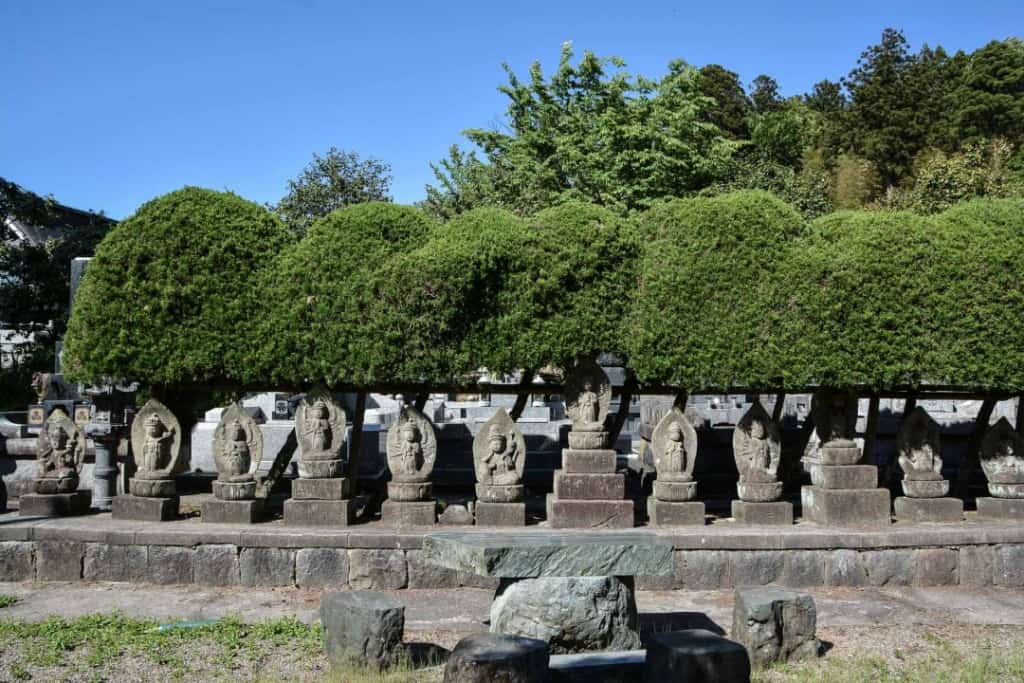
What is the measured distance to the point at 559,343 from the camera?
344 inches

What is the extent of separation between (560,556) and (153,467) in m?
5.07

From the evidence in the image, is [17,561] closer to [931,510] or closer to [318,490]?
[318,490]

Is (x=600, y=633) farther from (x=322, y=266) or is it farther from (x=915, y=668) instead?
(x=322, y=266)

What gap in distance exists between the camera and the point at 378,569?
8.43 meters

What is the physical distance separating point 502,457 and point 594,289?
193 cm

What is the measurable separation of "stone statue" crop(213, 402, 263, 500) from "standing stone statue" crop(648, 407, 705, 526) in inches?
161

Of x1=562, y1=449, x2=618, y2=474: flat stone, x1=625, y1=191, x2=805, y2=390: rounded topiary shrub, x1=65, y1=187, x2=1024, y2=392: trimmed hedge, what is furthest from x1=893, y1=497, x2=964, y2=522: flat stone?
x1=562, y1=449, x2=618, y2=474: flat stone

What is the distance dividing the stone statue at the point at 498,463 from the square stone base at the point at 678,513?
1.40 m

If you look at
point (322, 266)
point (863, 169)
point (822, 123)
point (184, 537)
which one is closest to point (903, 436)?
point (322, 266)

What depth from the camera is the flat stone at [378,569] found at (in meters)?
8.43

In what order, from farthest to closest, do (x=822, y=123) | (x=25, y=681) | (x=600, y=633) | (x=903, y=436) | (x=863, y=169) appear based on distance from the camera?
(x=822, y=123)
(x=863, y=169)
(x=903, y=436)
(x=600, y=633)
(x=25, y=681)

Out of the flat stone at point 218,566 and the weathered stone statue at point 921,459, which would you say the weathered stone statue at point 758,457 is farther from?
the flat stone at point 218,566

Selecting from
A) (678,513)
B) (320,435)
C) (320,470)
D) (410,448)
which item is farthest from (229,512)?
(678,513)

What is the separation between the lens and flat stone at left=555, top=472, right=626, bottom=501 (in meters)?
8.76
